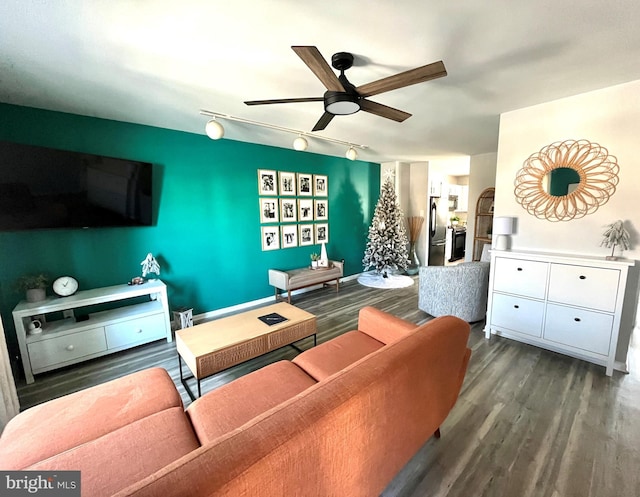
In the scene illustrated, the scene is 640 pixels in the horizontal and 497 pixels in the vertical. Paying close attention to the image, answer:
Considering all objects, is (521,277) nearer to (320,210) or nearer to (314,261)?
(314,261)

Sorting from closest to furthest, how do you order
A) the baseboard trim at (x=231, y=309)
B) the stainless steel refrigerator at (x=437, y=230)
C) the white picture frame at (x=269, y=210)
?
the baseboard trim at (x=231, y=309) < the white picture frame at (x=269, y=210) < the stainless steel refrigerator at (x=437, y=230)

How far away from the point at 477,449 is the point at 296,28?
284 cm

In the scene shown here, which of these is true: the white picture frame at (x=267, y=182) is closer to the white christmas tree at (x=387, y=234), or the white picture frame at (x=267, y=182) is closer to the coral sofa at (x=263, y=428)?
the white christmas tree at (x=387, y=234)

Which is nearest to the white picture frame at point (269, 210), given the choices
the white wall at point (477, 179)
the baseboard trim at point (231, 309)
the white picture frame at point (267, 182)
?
the white picture frame at point (267, 182)

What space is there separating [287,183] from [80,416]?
3.85 m

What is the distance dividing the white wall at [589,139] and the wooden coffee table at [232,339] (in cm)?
272

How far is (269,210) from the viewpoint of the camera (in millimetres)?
4406

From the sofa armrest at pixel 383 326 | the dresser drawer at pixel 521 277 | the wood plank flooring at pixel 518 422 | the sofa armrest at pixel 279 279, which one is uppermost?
the dresser drawer at pixel 521 277

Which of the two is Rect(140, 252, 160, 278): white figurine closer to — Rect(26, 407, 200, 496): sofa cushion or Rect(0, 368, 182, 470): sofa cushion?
Rect(0, 368, 182, 470): sofa cushion

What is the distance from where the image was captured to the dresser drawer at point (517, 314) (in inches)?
109

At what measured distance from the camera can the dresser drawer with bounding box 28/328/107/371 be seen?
238cm

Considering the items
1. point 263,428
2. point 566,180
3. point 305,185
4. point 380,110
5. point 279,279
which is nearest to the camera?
point 263,428

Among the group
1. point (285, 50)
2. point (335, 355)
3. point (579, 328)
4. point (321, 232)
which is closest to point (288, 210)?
point (321, 232)

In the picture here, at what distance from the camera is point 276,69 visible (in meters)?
2.02
